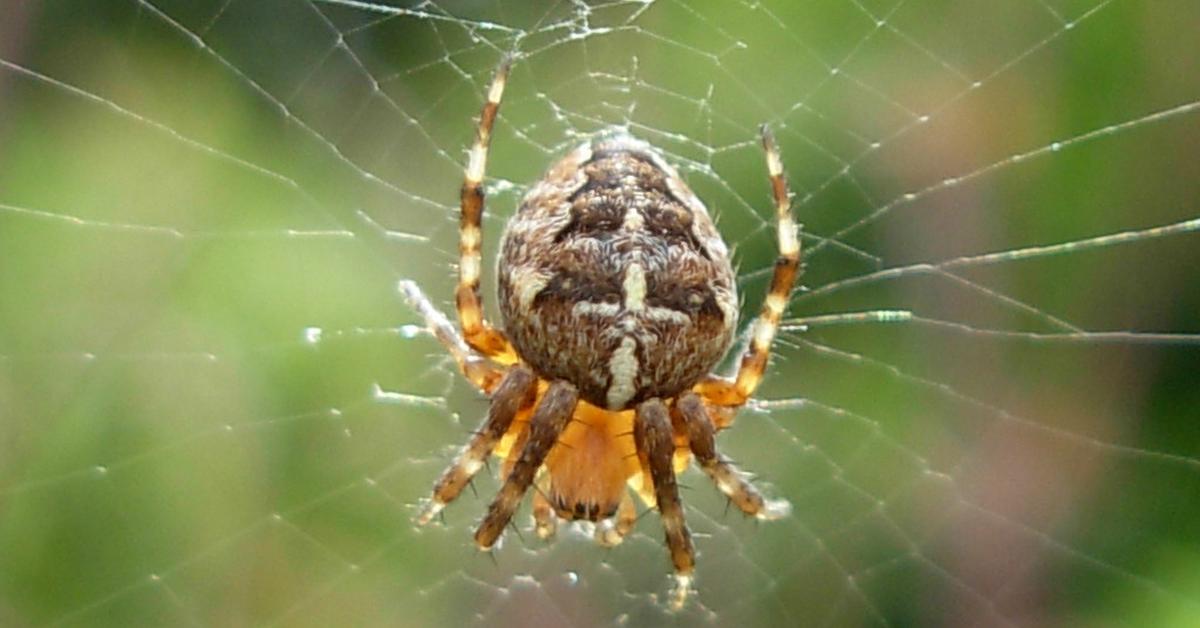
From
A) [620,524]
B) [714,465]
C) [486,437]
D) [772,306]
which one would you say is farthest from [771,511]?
[486,437]

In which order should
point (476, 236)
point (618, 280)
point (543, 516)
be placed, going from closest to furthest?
point (618, 280), point (476, 236), point (543, 516)

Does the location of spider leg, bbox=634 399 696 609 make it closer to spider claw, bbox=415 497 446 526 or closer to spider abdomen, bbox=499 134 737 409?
spider abdomen, bbox=499 134 737 409

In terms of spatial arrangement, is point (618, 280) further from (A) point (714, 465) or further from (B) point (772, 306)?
(A) point (714, 465)

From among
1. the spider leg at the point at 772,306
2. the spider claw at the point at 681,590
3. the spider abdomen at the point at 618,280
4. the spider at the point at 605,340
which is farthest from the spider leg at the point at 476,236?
the spider claw at the point at 681,590

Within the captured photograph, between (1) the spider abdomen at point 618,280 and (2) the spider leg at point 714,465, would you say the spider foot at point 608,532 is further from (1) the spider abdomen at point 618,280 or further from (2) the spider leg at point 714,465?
(1) the spider abdomen at point 618,280

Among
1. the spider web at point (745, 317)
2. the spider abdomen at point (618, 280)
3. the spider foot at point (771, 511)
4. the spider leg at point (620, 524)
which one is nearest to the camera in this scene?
the spider abdomen at point (618, 280)

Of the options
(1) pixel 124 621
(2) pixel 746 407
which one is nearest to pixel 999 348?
(2) pixel 746 407
